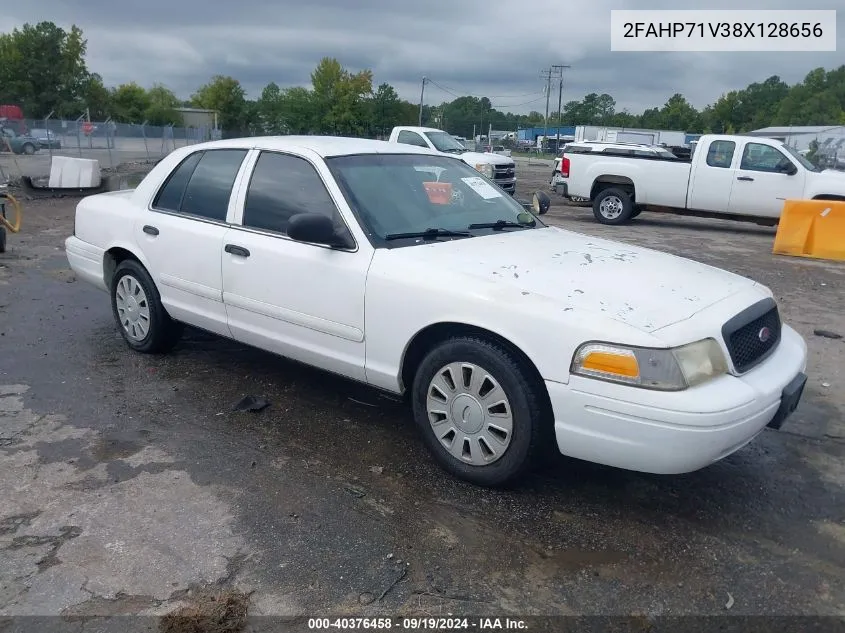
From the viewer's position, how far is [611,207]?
15.6 meters

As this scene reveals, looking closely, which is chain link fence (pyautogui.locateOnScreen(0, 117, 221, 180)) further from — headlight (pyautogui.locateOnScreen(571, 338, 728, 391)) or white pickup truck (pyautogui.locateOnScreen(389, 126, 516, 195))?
headlight (pyautogui.locateOnScreen(571, 338, 728, 391))

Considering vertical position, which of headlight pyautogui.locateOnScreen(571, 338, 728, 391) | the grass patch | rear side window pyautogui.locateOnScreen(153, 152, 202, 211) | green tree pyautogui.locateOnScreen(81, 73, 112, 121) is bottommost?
the grass patch

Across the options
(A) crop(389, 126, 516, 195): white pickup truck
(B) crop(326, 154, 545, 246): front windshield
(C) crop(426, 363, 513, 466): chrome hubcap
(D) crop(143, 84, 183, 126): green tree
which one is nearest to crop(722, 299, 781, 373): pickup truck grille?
(C) crop(426, 363, 513, 466): chrome hubcap

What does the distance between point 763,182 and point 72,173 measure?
49.3ft

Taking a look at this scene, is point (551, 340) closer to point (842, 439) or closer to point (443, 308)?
point (443, 308)

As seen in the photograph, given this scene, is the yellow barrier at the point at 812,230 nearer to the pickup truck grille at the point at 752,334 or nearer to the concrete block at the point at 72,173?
the pickup truck grille at the point at 752,334

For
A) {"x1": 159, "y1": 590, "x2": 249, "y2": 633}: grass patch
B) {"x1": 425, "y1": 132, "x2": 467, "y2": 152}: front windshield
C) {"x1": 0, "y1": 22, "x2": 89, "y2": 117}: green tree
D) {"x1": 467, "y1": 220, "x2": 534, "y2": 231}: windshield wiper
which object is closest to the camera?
{"x1": 159, "y1": 590, "x2": 249, "y2": 633}: grass patch

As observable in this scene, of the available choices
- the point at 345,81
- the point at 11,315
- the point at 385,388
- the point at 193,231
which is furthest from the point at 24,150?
the point at 345,81

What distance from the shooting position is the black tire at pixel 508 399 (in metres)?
3.39

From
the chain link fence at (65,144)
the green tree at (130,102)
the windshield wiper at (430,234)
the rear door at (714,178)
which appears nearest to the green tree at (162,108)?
the green tree at (130,102)

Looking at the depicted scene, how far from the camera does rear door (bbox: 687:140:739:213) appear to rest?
14086mm

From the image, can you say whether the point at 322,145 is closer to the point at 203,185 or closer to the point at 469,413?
the point at 203,185

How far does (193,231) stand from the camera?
489cm

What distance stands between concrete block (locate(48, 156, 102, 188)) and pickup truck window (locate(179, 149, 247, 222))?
13.9m
